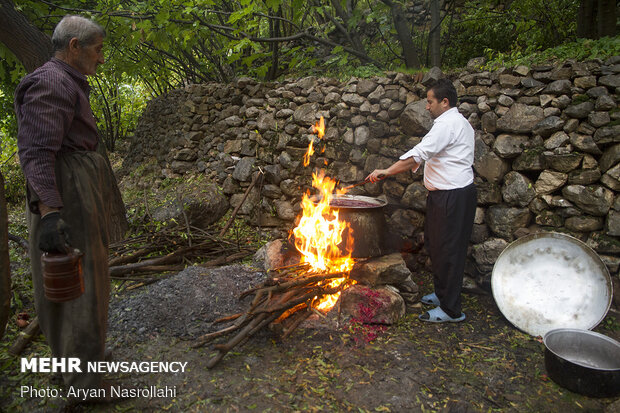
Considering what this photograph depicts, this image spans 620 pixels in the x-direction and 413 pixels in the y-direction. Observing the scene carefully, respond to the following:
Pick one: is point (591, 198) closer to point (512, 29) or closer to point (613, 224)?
point (613, 224)

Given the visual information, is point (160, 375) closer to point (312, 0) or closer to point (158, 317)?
point (158, 317)

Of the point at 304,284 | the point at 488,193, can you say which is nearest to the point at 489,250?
the point at 488,193

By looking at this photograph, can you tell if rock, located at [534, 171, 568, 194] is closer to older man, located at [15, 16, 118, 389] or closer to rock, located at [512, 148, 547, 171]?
rock, located at [512, 148, 547, 171]

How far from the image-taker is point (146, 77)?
30.8 feet

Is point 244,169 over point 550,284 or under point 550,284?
over

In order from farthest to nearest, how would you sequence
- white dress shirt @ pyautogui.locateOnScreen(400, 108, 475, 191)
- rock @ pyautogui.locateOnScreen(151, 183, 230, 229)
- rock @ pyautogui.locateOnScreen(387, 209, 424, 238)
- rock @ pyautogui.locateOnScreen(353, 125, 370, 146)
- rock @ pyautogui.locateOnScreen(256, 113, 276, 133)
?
1. rock @ pyautogui.locateOnScreen(256, 113, 276, 133)
2. rock @ pyautogui.locateOnScreen(151, 183, 230, 229)
3. rock @ pyautogui.locateOnScreen(353, 125, 370, 146)
4. rock @ pyautogui.locateOnScreen(387, 209, 424, 238)
5. white dress shirt @ pyautogui.locateOnScreen(400, 108, 475, 191)

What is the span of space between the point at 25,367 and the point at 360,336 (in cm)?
277

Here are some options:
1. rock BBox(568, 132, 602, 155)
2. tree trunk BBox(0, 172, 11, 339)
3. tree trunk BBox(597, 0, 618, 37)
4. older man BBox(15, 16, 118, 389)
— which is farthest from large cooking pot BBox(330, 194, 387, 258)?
tree trunk BBox(597, 0, 618, 37)

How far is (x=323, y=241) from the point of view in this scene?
13.0ft

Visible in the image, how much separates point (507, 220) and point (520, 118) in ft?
3.97

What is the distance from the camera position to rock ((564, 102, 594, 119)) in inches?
149

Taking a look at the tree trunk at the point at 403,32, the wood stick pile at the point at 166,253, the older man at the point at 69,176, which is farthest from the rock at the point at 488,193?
the older man at the point at 69,176

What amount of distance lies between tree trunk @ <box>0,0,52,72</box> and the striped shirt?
3.44m

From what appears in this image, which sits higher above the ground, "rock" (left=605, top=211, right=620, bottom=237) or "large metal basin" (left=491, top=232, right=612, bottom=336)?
"rock" (left=605, top=211, right=620, bottom=237)
